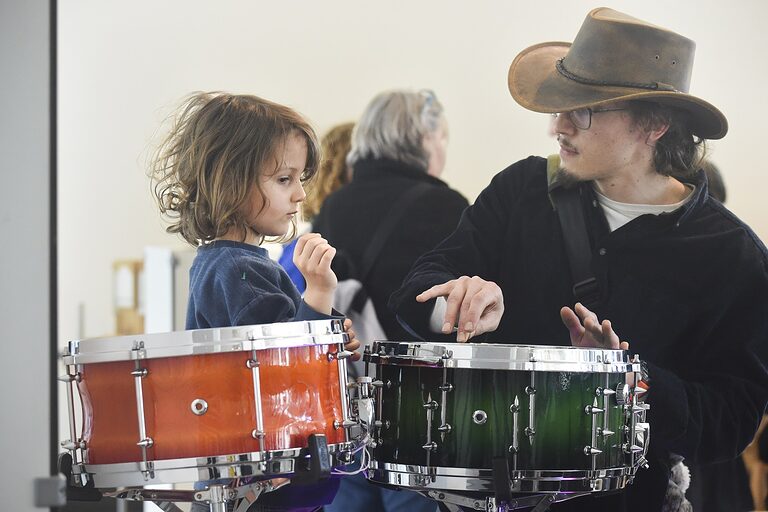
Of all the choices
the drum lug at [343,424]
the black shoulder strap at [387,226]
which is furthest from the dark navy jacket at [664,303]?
the drum lug at [343,424]

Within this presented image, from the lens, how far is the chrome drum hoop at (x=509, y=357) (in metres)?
2.45

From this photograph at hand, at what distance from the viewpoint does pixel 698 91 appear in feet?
10.3

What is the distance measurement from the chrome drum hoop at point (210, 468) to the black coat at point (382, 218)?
42.7 inches

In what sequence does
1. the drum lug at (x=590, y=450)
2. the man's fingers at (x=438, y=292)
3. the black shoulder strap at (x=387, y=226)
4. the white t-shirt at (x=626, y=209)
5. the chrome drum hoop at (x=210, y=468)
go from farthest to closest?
the black shoulder strap at (x=387, y=226) < the white t-shirt at (x=626, y=209) < the man's fingers at (x=438, y=292) < the drum lug at (x=590, y=450) < the chrome drum hoop at (x=210, y=468)

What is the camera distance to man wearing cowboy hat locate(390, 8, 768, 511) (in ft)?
9.51

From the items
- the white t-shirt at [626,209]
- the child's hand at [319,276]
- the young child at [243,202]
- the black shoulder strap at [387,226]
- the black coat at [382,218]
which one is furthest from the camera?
the black shoulder strap at [387,226]

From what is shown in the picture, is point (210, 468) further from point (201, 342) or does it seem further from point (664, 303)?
point (664, 303)

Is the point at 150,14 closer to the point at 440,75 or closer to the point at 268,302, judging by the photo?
the point at 440,75

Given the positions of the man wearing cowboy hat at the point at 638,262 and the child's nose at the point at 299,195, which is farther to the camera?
the man wearing cowboy hat at the point at 638,262

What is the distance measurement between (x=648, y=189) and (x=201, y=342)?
1.39 meters

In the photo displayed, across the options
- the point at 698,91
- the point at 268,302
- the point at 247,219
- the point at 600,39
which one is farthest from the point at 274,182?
the point at 698,91

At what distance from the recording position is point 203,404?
2275mm

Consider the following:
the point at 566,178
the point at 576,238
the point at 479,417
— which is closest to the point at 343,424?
the point at 479,417

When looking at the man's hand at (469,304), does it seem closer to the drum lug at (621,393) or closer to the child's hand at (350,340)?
the child's hand at (350,340)
